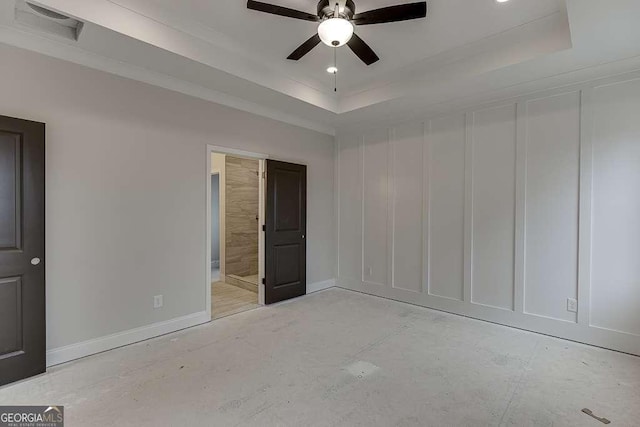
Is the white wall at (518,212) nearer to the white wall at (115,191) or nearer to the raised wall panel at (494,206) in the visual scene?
the raised wall panel at (494,206)

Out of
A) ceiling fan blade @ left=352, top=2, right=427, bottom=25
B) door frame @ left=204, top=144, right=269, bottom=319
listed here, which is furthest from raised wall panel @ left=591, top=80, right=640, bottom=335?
door frame @ left=204, top=144, right=269, bottom=319

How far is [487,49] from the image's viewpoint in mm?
3086

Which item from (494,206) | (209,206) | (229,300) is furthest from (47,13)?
(494,206)

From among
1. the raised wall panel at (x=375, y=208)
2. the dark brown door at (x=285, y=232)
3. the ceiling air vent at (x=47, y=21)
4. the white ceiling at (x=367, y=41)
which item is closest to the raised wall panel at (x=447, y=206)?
the white ceiling at (x=367, y=41)

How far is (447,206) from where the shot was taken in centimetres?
416

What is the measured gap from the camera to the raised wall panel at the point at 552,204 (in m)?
3.26

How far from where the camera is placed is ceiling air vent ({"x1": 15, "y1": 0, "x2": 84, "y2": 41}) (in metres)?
2.37

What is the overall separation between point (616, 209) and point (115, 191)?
4890mm

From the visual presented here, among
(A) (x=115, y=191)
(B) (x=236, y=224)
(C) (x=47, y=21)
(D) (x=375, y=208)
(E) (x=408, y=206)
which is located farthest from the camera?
(B) (x=236, y=224)

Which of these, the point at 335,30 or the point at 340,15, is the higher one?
the point at 340,15

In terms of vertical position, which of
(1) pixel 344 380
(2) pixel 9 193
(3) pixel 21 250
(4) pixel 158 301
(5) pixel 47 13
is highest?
(5) pixel 47 13

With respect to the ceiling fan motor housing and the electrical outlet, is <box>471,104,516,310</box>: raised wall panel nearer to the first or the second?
the ceiling fan motor housing

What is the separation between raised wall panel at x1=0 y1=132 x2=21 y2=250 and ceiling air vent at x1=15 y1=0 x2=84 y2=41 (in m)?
0.94

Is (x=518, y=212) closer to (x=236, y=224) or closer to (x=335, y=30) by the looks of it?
(x=335, y=30)
